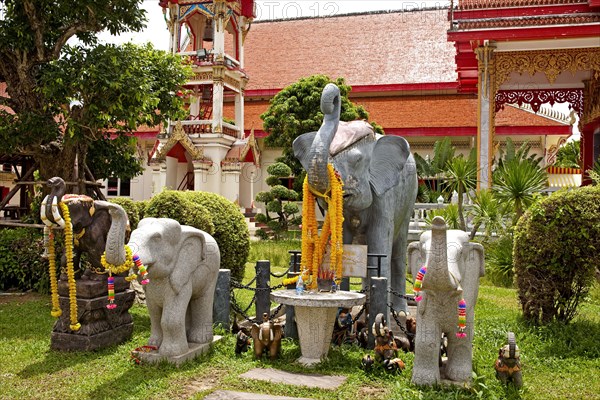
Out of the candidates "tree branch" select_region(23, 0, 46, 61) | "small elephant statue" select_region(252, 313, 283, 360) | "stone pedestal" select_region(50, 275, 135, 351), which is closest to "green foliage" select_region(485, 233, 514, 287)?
"small elephant statue" select_region(252, 313, 283, 360)

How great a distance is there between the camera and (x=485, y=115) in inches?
515

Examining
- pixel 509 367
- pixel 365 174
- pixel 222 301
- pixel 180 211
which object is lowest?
pixel 509 367

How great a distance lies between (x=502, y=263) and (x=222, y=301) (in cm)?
561

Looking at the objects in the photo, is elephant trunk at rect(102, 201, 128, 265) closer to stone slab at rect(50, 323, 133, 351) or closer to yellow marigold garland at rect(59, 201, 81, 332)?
yellow marigold garland at rect(59, 201, 81, 332)

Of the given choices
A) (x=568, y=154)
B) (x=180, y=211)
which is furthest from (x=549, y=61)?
(x=568, y=154)

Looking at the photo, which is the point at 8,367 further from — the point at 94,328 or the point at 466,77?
the point at 466,77

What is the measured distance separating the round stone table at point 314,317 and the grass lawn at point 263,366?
0.15 m

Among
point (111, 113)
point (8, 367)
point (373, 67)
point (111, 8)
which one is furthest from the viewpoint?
point (373, 67)

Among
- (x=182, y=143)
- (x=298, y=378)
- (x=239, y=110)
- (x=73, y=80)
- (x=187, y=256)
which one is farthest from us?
(x=239, y=110)


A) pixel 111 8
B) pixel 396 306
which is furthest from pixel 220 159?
pixel 396 306

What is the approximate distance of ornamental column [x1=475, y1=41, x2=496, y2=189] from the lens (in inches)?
505

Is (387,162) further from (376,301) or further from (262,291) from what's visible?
(262,291)

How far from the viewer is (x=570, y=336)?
20.5ft

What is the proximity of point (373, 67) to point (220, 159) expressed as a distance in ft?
28.5
